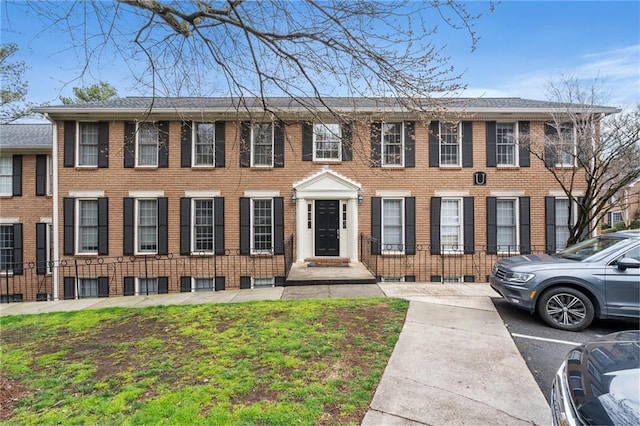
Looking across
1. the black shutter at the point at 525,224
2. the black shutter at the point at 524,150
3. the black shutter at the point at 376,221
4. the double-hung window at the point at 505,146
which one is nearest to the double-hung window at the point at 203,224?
the black shutter at the point at 376,221

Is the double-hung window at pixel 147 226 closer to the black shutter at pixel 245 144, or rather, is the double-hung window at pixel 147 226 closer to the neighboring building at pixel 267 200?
the neighboring building at pixel 267 200

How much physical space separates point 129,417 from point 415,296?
5825 mm

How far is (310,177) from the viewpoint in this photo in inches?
455

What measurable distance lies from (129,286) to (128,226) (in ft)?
7.01

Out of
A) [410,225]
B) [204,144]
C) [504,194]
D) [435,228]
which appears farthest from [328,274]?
[504,194]

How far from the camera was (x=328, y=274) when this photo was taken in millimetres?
9383

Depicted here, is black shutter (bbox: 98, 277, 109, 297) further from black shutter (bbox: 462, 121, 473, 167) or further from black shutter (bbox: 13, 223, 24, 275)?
black shutter (bbox: 462, 121, 473, 167)

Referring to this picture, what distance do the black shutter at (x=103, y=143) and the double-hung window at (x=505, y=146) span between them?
1411 centimetres

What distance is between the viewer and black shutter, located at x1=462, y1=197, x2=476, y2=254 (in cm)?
1143

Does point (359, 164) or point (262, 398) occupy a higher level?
point (359, 164)

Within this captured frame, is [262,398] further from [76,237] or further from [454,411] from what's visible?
[76,237]

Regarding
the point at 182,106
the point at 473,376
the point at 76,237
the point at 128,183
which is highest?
the point at 182,106

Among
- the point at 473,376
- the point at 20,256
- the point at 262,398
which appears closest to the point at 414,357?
the point at 473,376

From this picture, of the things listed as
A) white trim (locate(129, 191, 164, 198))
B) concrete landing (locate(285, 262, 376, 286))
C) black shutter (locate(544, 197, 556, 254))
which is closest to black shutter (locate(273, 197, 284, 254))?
concrete landing (locate(285, 262, 376, 286))
